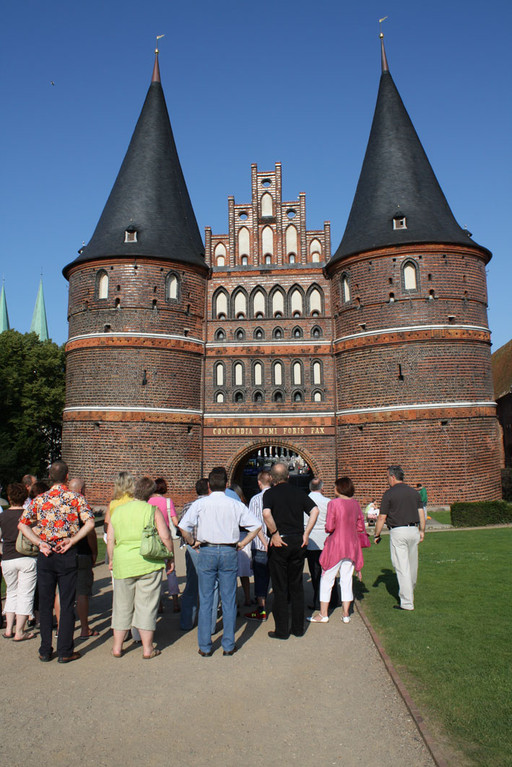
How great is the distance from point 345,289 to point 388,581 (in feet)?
50.0

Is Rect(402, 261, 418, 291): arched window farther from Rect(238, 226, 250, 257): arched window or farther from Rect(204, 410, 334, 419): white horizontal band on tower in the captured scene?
Rect(238, 226, 250, 257): arched window

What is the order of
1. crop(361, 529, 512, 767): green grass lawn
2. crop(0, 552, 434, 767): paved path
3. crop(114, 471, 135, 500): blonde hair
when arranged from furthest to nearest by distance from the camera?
1. crop(114, 471, 135, 500): blonde hair
2. crop(361, 529, 512, 767): green grass lawn
3. crop(0, 552, 434, 767): paved path

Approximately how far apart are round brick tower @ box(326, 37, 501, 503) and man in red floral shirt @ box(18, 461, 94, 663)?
16.0m

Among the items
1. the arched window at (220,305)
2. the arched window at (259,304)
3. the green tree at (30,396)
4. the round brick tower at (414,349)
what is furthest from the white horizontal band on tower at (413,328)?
the green tree at (30,396)

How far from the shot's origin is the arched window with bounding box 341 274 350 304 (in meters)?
23.0

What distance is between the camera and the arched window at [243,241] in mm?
24922

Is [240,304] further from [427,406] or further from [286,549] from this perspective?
[286,549]

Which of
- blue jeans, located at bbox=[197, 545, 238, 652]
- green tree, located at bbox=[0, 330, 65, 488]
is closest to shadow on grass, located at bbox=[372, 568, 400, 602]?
blue jeans, located at bbox=[197, 545, 238, 652]

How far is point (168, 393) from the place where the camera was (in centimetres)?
2244

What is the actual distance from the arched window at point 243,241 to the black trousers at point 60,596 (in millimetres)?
20201

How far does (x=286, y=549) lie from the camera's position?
677cm

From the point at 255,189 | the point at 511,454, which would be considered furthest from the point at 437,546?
the point at 511,454

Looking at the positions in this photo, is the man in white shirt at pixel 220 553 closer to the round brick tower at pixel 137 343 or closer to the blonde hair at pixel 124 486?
the blonde hair at pixel 124 486

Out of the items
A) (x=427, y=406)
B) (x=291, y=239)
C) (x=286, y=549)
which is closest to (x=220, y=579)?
(x=286, y=549)
